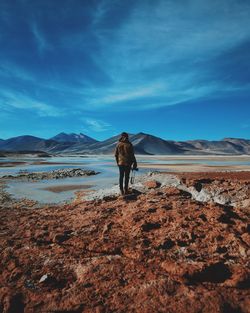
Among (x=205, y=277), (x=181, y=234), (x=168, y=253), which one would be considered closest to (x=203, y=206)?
(x=181, y=234)

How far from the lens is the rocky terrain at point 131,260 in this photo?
4953 millimetres

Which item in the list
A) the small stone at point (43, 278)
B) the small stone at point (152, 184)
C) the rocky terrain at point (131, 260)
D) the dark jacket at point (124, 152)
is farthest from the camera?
the small stone at point (152, 184)

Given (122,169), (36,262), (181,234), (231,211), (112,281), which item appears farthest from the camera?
(122,169)

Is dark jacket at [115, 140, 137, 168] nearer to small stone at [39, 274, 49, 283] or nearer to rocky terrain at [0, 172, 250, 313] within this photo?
rocky terrain at [0, 172, 250, 313]

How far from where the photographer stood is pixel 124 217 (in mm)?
8375

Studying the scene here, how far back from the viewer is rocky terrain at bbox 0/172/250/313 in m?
4.95

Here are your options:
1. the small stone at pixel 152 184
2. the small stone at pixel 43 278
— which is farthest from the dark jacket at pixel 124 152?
the small stone at pixel 43 278

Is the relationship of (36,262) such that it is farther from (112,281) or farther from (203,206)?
(203,206)

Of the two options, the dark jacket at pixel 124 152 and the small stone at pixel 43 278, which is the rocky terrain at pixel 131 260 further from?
the dark jacket at pixel 124 152

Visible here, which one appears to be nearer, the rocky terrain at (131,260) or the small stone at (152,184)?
the rocky terrain at (131,260)

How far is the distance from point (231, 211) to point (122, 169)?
4621 millimetres

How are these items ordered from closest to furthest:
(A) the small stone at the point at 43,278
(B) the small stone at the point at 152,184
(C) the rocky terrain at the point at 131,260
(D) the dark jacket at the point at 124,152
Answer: (C) the rocky terrain at the point at 131,260 → (A) the small stone at the point at 43,278 → (D) the dark jacket at the point at 124,152 → (B) the small stone at the point at 152,184

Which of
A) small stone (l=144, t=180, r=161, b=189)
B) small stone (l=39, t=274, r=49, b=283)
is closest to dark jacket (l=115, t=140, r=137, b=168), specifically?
small stone (l=144, t=180, r=161, b=189)

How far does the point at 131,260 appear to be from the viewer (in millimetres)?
6059
